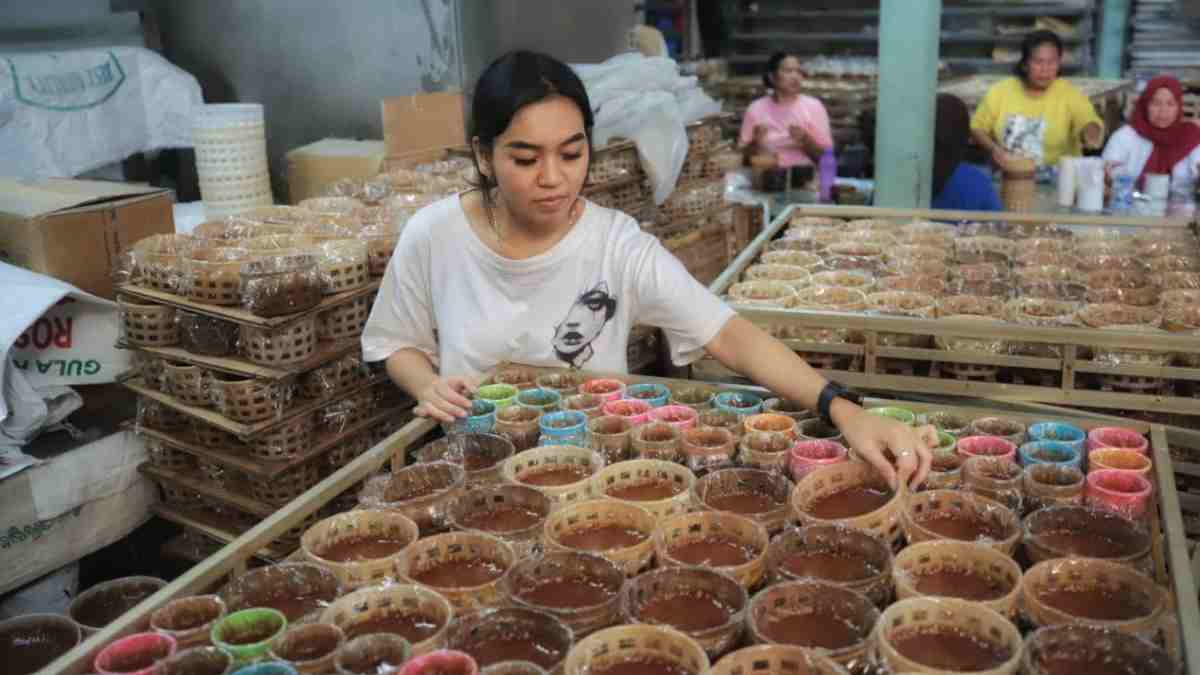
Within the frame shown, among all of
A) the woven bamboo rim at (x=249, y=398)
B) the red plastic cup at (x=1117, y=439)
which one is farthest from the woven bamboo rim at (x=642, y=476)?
the woven bamboo rim at (x=249, y=398)

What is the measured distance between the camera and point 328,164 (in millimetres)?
4594

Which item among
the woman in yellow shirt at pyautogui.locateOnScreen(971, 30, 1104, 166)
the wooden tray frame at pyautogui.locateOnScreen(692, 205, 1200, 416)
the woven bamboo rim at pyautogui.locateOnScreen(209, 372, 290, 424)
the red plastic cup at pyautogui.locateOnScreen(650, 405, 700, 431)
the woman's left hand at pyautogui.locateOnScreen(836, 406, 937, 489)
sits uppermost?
the woman in yellow shirt at pyautogui.locateOnScreen(971, 30, 1104, 166)

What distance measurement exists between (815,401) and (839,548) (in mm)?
482

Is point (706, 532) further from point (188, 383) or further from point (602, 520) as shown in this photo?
point (188, 383)

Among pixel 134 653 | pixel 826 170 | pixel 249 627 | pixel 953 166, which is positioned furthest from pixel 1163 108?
pixel 134 653

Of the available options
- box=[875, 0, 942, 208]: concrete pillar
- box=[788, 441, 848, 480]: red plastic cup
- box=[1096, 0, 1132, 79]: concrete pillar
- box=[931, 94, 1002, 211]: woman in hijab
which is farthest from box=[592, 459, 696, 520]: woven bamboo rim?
box=[1096, 0, 1132, 79]: concrete pillar

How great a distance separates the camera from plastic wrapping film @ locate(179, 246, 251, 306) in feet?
9.59

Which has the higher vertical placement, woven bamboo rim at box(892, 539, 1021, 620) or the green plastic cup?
woven bamboo rim at box(892, 539, 1021, 620)

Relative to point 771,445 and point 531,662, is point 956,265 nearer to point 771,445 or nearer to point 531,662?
point 771,445

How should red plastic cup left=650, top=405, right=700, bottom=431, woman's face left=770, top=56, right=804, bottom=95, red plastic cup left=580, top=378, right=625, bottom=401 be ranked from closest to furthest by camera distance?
red plastic cup left=650, top=405, right=700, bottom=431 < red plastic cup left=580, top=378, right=625, bottom=401 < woman's face left=770, top=56, right=804, bottom=95

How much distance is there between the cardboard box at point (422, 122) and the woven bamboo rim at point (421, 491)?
2.84m

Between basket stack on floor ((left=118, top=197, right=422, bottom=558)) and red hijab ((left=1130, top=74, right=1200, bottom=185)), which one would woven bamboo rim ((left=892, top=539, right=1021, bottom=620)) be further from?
red hijab ((left=1130, top=74, right=1200, bottom=185))

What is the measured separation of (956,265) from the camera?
3.28 metres

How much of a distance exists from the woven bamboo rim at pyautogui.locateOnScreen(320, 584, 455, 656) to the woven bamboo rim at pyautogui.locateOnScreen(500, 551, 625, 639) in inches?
3.8
